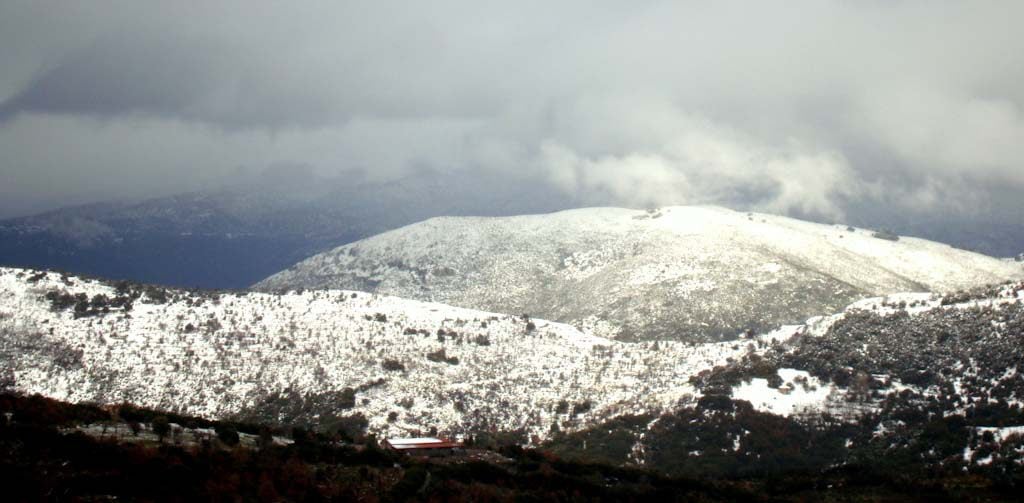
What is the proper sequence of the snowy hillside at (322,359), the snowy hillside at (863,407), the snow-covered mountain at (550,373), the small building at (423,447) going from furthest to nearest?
1. the snowy hillside at (322,359)
2. the snow-covered mountain at (550,373)
3. the snowy hillside at (863,407)
4. the small building at (423,447)

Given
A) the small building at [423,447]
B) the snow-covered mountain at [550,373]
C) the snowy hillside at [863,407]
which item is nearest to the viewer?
the small building at [423,447]

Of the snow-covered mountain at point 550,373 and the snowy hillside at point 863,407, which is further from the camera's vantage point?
the snow-covered mountain at point 550,373

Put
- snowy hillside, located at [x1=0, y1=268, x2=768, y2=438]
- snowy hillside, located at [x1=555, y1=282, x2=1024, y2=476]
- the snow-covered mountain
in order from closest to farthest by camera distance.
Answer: snowy hillside, located at [x1=555, y1=282, x2=1024, y2=476], the snow-covered mountain, snowy hillside, located at [x1=0, y1=268, x2=768, y2=438]

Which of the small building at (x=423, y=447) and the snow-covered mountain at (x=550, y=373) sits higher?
the snow-covered mountain at (x=550, y=373)

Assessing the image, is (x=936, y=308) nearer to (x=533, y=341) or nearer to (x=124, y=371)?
(x=533, y=341)

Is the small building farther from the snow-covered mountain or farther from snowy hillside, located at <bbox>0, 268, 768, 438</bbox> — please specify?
snowy hillside, located at <bbox>0, 268, 768, 438</bbox>

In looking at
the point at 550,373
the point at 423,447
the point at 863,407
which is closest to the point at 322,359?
the point at 550,373

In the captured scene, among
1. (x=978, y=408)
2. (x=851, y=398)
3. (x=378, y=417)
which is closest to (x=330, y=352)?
(x=378, y=417)

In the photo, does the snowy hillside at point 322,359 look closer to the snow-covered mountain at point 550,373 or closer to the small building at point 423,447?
the snow-covered mountain at point 550,373

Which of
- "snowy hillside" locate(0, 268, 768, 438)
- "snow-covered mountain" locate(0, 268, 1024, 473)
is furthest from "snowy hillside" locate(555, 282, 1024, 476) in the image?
"snowy hillside" locate(0, 268, 768, 438)

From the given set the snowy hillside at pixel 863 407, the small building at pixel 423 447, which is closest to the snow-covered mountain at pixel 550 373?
the snowy hillside at pixel 863 407
